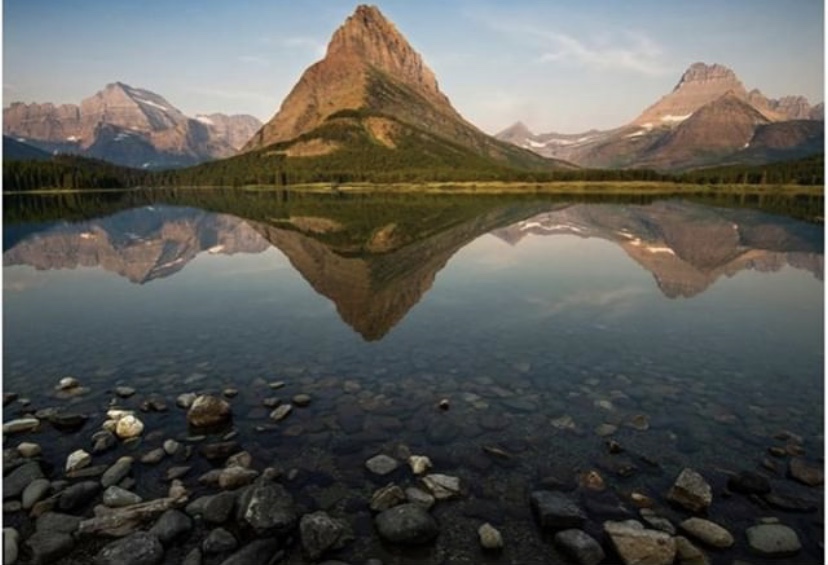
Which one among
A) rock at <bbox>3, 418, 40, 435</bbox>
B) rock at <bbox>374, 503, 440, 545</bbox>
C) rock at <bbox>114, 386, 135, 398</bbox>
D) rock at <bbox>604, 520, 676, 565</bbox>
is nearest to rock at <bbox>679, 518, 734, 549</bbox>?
rock at <bbox>604, 520, 676, 565</bbox>

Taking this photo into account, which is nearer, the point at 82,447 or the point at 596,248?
the point at 82,447

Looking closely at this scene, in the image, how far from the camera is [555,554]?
10.9m

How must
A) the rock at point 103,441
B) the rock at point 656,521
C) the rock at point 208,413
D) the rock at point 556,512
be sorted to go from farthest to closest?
the rock at point 208,413
the rock at point 103,441
the rock at point 556,512
the rock at point 656,521

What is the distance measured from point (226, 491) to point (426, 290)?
23.8 metres

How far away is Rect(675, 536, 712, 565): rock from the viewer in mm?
10516

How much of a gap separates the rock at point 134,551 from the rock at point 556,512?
7881 millimetres

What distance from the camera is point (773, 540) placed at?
1096 centimetres

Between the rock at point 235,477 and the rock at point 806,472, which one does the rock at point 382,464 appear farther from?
the rock at point 806,472

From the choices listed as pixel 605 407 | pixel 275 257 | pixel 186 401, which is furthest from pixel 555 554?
pixel 275 257

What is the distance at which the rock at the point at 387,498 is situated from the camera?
12.3 meters

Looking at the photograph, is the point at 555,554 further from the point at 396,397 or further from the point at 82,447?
the point at 82,447

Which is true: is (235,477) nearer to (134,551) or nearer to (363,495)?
(134,551)

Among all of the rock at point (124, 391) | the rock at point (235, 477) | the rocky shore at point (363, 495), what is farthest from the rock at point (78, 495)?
the rock at point (124, 391)

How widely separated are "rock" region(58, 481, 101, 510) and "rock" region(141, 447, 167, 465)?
1379mm
